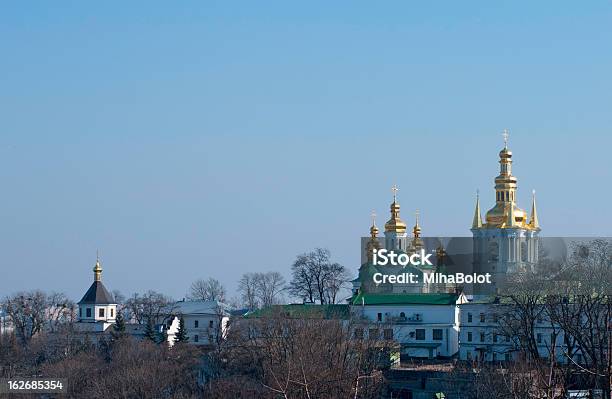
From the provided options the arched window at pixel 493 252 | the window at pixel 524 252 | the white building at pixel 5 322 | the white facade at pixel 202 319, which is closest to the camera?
the white facade at pixel 202 319

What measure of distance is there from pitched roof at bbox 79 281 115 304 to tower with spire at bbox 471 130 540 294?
797 inches

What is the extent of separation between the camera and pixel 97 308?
79.6 m

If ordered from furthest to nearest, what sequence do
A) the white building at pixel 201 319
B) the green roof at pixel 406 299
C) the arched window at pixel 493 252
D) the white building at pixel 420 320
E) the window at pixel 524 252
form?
1. the window at pixel 524 252
2. the arched window at pixel 493 252
3. the white building at pixel 201 319
4. the green roof at pixel 406 299
5. the white building at pixel 420 320

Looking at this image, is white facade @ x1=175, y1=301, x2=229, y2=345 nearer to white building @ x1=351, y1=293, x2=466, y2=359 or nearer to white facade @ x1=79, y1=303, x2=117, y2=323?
white facade @ x1=79, y1=303, x2=117, y2=323

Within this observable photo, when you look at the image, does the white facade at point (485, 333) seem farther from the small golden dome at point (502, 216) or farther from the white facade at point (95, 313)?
the white facade at point (95, 313)

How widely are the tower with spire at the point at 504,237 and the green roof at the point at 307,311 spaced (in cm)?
985

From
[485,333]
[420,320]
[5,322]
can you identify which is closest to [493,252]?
[420,320]

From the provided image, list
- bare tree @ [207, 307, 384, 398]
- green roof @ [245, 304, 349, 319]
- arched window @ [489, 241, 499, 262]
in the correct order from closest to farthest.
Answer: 1. bare tree @ [207, 307, 384, 398]
2. green roof @ [245, 304, 349, 319]
3. arched window @ [489, 241, 499, 262]

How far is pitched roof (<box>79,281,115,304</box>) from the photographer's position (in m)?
80.2

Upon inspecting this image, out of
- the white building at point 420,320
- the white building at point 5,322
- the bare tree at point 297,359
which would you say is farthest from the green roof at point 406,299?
the white building at point 5,322

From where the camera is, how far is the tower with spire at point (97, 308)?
259 ft

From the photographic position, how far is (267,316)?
6700 centimetres

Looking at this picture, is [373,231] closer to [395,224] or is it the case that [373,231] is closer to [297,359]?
[395,224]

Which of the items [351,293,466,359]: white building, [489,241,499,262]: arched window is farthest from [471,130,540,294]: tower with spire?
[351,293,466,359]: white building
